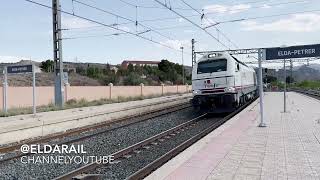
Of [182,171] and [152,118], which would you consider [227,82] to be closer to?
[152,118]

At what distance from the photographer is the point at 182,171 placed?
25.8 ft

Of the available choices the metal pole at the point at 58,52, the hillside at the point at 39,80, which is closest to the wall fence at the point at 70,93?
the metal pole at the point at 58,52

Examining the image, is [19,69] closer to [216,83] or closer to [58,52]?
[58,52]

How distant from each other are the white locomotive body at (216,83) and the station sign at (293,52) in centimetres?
640

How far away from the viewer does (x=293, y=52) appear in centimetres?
1462

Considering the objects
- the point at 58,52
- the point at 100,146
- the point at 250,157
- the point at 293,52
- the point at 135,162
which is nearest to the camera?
the point at 250,157

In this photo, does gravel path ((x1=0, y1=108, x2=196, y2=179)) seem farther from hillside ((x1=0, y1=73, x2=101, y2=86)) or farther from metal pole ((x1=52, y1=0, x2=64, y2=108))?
hillside ((x1=0, y1=73, x2=101, y2=86))

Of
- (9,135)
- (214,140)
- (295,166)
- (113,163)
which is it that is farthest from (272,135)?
(9,135)

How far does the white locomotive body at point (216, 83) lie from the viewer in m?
21.4

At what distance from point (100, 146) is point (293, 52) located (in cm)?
738

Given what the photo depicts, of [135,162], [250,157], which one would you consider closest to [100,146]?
[135,162]

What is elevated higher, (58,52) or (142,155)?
(58,52)

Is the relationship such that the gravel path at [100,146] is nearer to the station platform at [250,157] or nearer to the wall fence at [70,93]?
→ the station platform at [250,157]

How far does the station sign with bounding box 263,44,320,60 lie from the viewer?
14312mm
